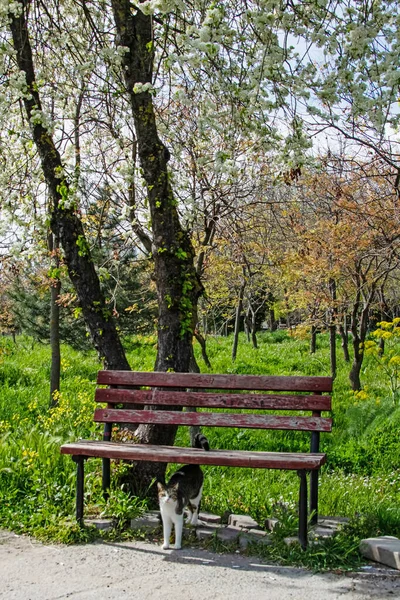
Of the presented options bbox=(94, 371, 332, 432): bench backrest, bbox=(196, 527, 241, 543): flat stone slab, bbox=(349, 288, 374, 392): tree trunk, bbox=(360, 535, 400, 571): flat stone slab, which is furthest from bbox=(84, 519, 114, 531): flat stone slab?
bbox=(349, 288, 374, 392): tree trunk

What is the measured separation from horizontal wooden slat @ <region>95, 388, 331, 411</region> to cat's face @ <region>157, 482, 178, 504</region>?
0.69 metres

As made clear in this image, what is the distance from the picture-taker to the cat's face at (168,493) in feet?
14.2

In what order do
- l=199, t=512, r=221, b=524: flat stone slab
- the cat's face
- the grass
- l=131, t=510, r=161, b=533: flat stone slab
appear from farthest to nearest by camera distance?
l=199, t=512, r=221, b=524: flat stone slab, l=131, t=510, r=161, b=533: flat stone slab, the grass, the cat's face

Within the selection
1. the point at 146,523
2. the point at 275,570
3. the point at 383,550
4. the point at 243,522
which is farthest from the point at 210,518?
the point at 383,550

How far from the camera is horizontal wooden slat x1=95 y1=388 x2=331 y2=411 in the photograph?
484cm

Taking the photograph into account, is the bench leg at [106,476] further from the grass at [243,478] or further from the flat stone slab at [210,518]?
the flat stone slab at [210,518]

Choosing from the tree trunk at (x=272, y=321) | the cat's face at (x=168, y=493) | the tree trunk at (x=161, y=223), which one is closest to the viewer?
the cat's face at (x=168, y=493)

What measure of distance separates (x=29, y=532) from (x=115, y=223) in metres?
4.55

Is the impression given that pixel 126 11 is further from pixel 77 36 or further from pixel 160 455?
pixel 160 455

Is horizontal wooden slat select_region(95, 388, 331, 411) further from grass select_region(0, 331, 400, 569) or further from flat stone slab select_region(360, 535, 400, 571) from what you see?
flat stone slab select_region(360, 535, 400, 571)

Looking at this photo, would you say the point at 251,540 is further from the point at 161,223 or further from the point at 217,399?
the point at 161,223

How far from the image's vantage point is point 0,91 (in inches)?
239

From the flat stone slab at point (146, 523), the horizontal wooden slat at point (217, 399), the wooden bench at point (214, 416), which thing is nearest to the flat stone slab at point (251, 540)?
the wooden bench at point (214, 416)

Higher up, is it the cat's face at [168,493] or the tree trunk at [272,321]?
the tree trunk at [272,321]
